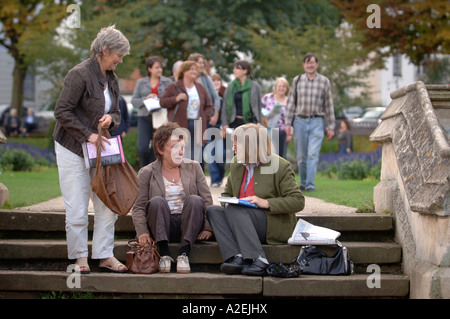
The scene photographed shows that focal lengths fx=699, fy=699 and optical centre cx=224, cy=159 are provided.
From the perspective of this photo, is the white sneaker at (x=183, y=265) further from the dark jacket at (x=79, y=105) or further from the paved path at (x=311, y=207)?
the paved path at (x=311, y=207)

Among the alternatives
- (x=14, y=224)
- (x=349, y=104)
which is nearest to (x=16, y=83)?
(x=349, y=104)

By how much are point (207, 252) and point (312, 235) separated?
94cm

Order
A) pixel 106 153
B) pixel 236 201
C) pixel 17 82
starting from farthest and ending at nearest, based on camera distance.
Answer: pixel 17 82
pixel 236 201
pixel 106 153

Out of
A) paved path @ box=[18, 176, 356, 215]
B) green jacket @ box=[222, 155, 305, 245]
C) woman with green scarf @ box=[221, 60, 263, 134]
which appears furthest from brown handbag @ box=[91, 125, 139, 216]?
woman with green scarf @ box=[221, 60, 263, 134]

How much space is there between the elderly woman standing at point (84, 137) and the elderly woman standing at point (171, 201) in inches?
12.9

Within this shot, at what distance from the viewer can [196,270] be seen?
6215 millimetres

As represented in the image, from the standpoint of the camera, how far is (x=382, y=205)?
6.98m

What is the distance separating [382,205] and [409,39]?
57.7 ft

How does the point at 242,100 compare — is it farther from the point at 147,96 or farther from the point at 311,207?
the point at 311,207

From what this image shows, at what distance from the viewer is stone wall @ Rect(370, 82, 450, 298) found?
215 inches

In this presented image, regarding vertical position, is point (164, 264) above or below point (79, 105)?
below

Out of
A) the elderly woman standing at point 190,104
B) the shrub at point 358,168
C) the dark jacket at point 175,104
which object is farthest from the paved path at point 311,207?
the shrub at point 358,168

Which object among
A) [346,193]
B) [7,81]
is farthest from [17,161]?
[7,81]
